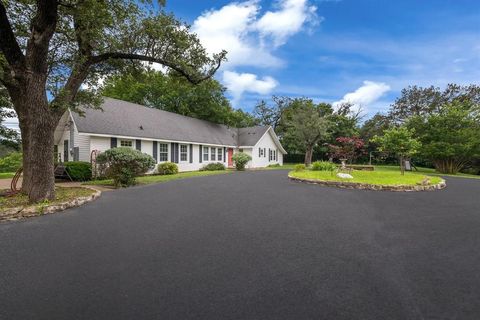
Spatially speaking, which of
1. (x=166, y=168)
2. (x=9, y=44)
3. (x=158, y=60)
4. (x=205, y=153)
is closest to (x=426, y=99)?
(x=205, y=153)

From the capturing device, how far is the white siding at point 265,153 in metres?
Result: 28.8

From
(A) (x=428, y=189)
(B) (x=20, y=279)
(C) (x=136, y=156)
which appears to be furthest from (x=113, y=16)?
(A) (x=428, y=189)

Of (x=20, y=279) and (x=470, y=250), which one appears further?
(x=470, y=250)

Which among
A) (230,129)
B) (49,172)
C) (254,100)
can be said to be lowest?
(49,172)

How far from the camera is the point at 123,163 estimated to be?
1095 centimetres

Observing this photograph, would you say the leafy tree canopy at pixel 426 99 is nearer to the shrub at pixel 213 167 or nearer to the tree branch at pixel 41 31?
the shrub at pixel 213 167

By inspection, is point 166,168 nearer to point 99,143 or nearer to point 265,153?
point 99,143

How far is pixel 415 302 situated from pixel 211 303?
2.10 metres

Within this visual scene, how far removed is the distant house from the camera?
15.0 meters

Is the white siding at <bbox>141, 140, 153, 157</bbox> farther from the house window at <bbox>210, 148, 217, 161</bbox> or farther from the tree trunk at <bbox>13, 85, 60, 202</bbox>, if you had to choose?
the tree trunk at <bbox>13, 85, 60, 202</bbox>

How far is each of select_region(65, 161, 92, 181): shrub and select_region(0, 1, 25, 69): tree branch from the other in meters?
6.97

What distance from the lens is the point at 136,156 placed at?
1109cm

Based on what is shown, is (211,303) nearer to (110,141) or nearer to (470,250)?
(470,250)

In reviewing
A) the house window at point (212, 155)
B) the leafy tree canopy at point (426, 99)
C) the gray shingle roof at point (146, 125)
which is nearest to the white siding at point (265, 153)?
the gray shingle roof at point (146, 125)
